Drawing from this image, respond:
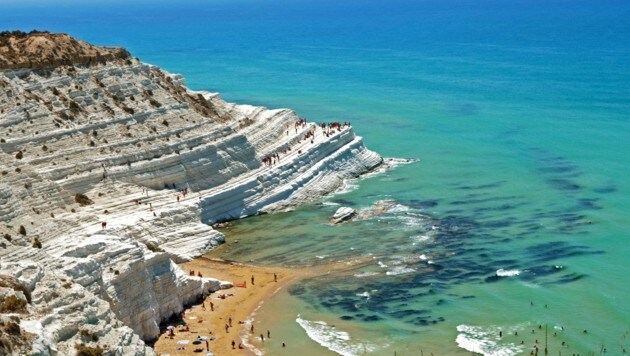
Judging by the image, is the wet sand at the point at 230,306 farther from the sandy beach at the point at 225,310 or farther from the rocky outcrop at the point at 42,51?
the rocky outcrop at the point at 42,51

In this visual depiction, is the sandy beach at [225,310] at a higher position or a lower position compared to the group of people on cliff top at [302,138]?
lower

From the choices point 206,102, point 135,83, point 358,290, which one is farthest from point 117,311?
point 206,102

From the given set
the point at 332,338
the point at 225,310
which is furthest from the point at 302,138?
the point at 332,338

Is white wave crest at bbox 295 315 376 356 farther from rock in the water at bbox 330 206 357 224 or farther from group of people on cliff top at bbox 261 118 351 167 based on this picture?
group of people on cliff top at bbox 261 118 351 167

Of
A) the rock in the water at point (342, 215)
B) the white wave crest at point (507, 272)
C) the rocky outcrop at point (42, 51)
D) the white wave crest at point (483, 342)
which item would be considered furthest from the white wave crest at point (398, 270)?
the rocky outcrop at point (42, 51)

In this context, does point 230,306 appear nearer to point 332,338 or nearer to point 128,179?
point 332,338

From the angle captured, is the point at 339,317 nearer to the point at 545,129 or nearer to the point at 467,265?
the point at 467,265

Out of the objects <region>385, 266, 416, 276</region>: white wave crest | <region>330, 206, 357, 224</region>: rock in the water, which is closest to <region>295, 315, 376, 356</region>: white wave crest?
<region>385, 266, 416, 276</region>: white wave crest
